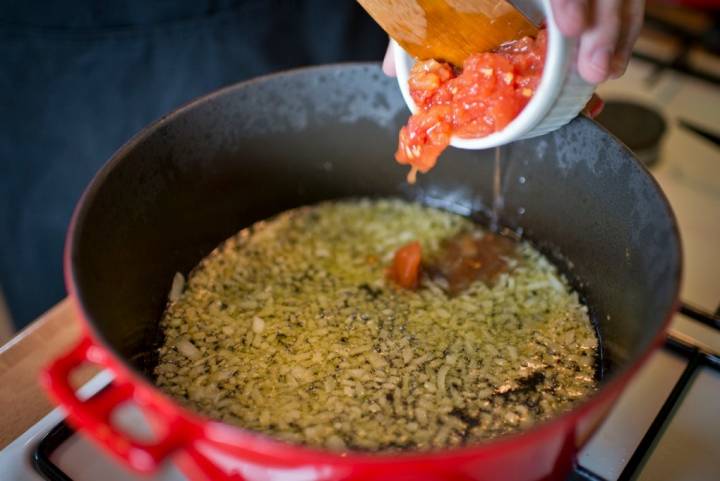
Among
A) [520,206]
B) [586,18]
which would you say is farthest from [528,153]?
[586,18]

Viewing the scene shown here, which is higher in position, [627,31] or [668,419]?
[627,31]

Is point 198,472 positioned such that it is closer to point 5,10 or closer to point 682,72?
point 5,10

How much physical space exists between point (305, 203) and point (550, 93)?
0.59 meters

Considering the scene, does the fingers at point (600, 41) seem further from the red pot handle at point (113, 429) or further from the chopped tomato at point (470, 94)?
the red pot handle at point (113, 429)

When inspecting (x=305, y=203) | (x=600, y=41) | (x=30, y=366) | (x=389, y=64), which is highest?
(x=600, y=41)

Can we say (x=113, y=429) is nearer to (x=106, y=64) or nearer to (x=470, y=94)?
(x=470, y=94)

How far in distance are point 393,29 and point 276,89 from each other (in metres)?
0.26

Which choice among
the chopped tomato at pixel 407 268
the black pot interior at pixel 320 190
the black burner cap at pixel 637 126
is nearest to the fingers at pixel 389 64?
the black pot interior at pixel 320 190

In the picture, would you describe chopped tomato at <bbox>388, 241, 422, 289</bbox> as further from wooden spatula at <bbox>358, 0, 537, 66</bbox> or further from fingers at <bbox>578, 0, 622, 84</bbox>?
fingers at <bbox>578, 0, 622, 84</bbox>

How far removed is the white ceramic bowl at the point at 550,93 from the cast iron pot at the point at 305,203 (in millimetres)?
113

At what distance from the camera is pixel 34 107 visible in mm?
1241

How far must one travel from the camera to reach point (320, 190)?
1230mm

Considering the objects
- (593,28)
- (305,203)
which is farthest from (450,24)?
(305,203)

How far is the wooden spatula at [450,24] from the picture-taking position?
0.81m
